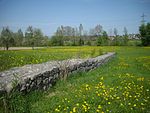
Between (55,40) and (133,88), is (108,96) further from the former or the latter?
(55,40)

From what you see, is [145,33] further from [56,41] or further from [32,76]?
[32,76]

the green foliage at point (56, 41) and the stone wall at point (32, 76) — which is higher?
the green foliage at point (56, 41)

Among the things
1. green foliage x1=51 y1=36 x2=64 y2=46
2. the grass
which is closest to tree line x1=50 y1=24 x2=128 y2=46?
green foliage x1=51 y1=36 x2=64 y2=46

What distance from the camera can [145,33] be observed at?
75.7 metres

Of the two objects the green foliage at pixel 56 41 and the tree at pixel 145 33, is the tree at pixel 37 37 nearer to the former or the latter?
the green foliage at pixel 56 41

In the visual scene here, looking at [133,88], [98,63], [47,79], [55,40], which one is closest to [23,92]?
[47,79]

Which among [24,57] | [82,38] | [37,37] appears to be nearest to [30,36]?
[37,37]

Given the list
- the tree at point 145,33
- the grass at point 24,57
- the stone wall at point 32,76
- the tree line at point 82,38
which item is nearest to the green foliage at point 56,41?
the tree line at point 82,38

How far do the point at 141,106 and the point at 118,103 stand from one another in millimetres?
734

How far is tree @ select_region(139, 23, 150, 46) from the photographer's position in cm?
7444

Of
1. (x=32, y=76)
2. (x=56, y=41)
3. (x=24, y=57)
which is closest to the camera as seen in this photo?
(x=32, y=76)

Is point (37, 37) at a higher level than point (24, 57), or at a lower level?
higher

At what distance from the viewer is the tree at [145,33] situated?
7444 cm

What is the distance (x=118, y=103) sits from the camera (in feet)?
22.9
